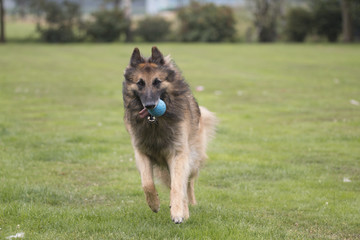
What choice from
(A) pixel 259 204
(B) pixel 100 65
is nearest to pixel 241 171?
(A) pixel 259 204

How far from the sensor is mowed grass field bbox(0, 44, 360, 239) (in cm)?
584

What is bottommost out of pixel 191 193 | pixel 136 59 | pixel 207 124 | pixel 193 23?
pixel 191 193

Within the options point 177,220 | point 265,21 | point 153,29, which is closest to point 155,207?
point 177,220

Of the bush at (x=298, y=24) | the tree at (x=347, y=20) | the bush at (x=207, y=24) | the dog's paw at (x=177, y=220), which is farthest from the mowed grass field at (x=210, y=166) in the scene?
the bush at (x=207, y=24)

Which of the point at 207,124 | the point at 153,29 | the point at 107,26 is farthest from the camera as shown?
the point at 153,29

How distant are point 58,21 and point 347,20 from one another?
27.3 metres

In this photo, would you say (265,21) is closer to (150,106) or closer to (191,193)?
(191,193)

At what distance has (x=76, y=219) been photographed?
5930 mm

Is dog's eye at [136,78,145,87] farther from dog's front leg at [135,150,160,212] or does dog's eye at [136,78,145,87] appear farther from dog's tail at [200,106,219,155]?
dog's tail at [200,106,219,155]

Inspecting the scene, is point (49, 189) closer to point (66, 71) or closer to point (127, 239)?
point (127, 239)

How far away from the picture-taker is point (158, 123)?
622cm

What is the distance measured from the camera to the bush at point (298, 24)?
48219mm

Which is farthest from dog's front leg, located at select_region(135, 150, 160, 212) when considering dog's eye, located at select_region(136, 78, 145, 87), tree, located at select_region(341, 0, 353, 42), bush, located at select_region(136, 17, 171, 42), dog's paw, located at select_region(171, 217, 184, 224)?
bush, located at select_region(136, 17, 171, 42)

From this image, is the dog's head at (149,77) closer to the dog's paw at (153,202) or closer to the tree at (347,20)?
the dog's paw at (153,202)
